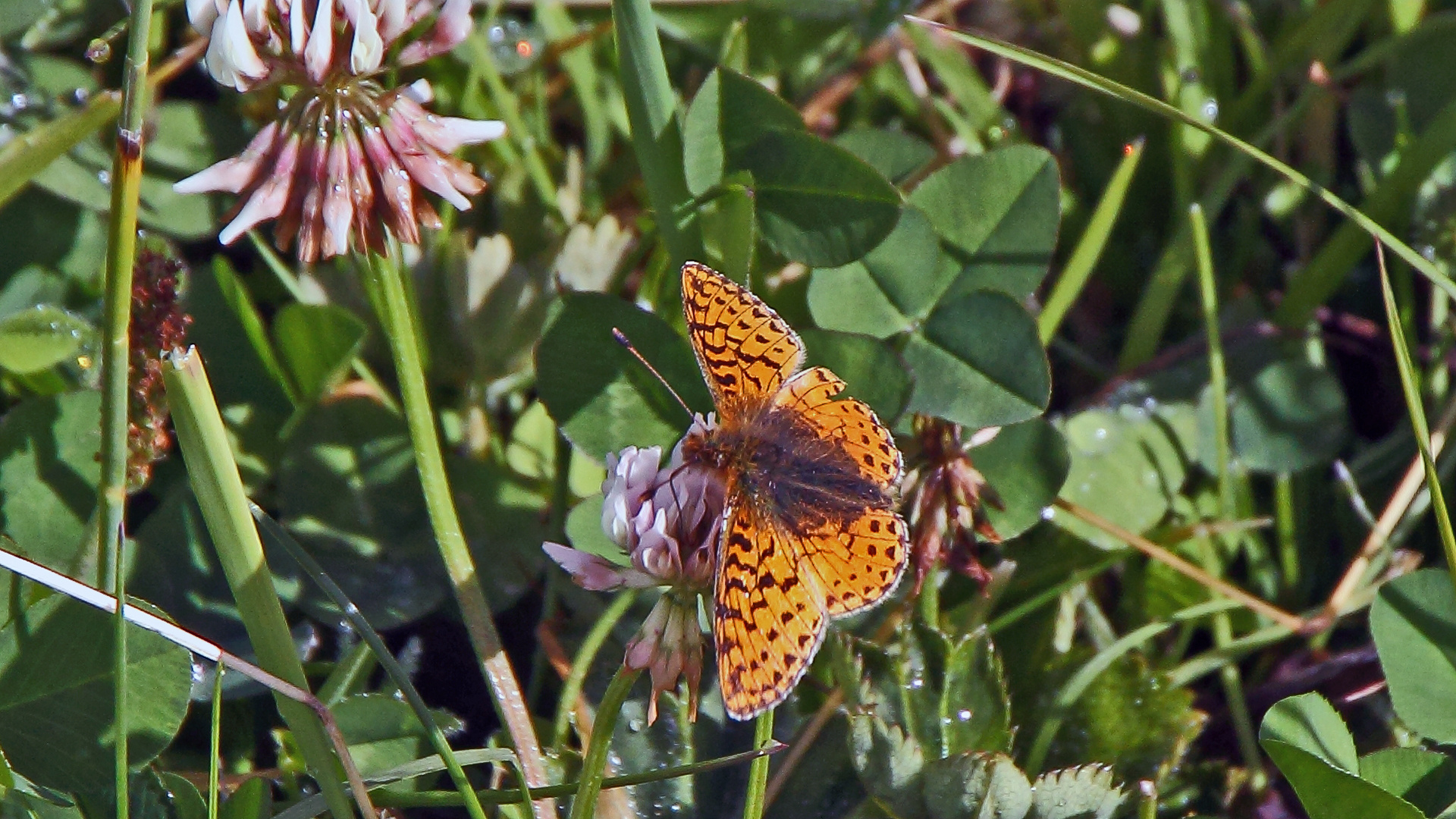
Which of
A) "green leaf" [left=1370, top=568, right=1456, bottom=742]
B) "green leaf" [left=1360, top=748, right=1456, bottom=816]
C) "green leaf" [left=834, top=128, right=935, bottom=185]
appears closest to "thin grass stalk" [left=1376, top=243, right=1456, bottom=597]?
"green leaf" [left=1370, top=568, right=1456, bottom=742]

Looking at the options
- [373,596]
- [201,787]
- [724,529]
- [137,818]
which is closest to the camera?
[724,529]

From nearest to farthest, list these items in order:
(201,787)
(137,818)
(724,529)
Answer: (724,529)
(137,818)
(201,787)

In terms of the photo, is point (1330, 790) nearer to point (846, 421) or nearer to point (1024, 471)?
point (1024, 471)

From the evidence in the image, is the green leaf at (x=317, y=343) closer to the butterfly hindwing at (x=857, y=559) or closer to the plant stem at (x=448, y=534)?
the plant stem at (x=448, y=534)

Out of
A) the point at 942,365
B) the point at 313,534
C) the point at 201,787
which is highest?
the point at 942,365

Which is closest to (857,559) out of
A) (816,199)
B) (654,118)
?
(816,199)

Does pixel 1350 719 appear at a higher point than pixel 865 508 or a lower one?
lower

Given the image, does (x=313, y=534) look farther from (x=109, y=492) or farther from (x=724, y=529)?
(x=724, y=529)

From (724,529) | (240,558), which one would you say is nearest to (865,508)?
(724,529)
